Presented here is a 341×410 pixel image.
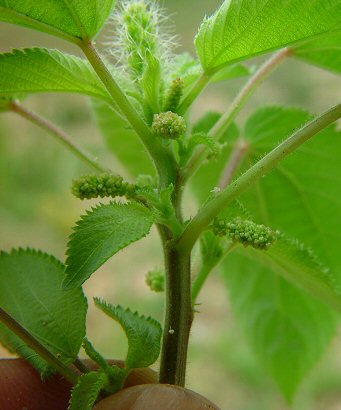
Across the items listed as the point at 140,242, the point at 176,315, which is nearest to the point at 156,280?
the point at 176,315

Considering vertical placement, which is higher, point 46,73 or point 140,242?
point 140,242

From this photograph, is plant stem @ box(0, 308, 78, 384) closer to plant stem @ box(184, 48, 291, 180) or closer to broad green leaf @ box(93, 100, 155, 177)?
plant stem @ box(184, 48, 291, 180)

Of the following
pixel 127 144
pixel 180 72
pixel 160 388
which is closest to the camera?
pixel 160 388

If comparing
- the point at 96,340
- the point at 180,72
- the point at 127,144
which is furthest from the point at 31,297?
the point at 96,340

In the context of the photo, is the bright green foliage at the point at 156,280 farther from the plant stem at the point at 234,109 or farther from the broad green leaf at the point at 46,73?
the broad green leaf at the point at 46,73

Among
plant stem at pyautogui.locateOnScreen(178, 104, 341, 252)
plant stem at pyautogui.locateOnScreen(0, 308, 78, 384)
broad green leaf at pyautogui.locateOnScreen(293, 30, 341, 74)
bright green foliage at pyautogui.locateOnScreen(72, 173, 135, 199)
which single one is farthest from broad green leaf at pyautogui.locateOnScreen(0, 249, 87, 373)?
broad green leaf at pyautogui.locateOnScreen(293, 30, 341, 74)

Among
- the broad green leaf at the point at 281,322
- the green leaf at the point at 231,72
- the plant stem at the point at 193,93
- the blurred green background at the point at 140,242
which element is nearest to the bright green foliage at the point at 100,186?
the plant stem at the point at 193,93

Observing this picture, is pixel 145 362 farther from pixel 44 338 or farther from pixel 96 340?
pixel 96 340

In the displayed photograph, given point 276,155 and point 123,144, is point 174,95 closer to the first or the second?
point 276,155
